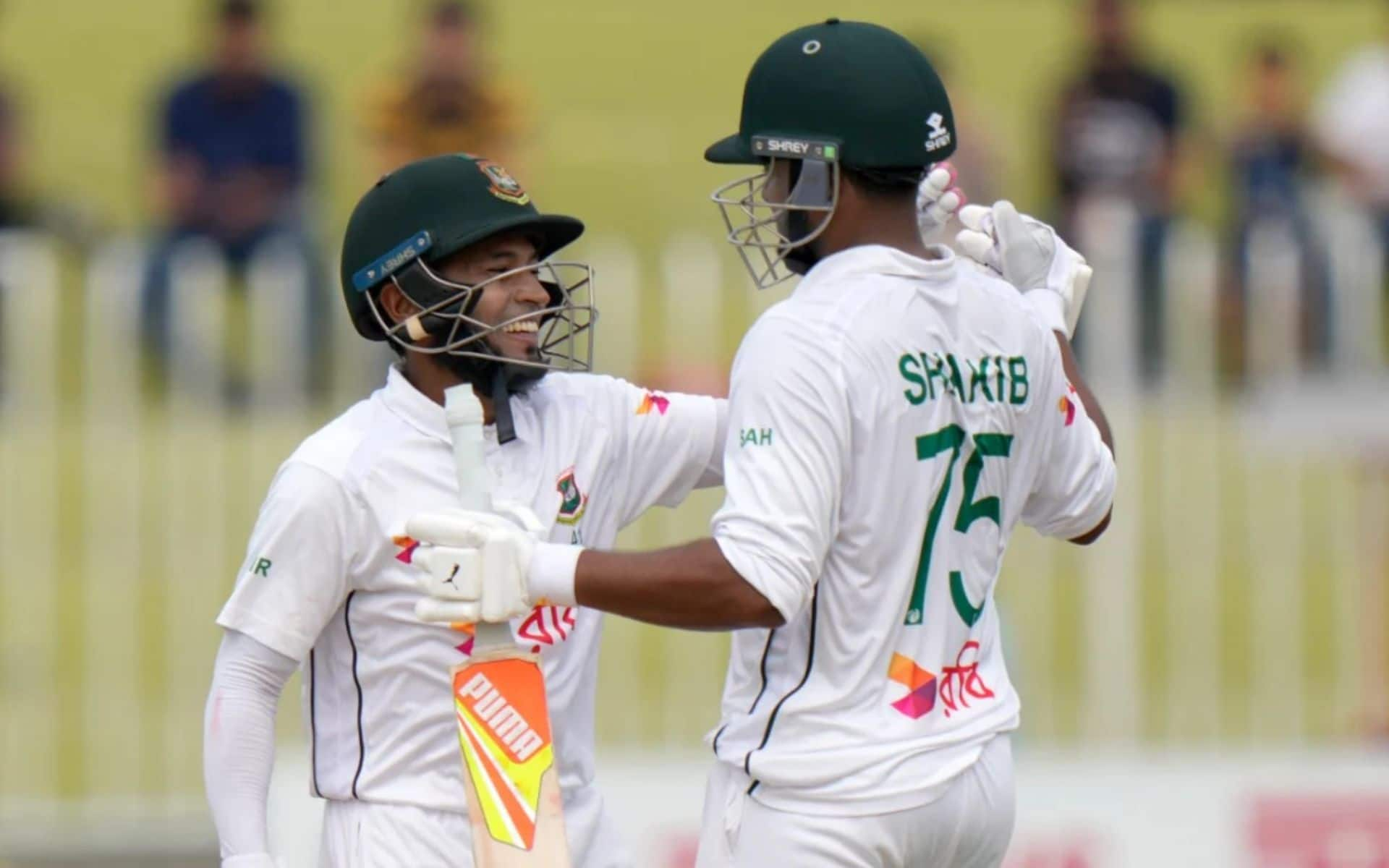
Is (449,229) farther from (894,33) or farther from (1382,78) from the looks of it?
(1382,78)

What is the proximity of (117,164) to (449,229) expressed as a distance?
10.7 meters

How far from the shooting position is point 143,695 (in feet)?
28.9

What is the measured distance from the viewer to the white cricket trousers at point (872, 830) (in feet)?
13.2

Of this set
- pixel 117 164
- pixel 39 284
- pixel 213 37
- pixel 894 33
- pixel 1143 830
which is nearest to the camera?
pixel 894 33

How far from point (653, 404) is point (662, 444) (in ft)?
0.26

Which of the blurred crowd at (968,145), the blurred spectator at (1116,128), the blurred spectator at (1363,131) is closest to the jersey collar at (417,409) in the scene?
the blurred crowd at (968,145)

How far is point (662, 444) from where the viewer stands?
4613mm

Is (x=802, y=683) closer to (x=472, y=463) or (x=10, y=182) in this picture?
(x=472, y=463)

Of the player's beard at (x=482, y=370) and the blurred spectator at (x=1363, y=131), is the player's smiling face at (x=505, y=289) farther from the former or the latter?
the blurred spectator at (x=1363, y=131)

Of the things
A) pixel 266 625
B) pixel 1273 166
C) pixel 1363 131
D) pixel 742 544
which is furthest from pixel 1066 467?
pixel 1273 166

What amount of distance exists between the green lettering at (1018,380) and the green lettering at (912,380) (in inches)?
8.0

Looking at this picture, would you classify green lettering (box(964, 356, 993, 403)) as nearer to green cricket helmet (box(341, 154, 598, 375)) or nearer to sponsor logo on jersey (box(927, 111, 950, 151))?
sponsor logo on jersey (box(927, 111, 950, 151))

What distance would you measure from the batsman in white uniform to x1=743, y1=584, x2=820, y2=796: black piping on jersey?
0.40 m

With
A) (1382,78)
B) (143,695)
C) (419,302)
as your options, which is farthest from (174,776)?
(1382,78)
